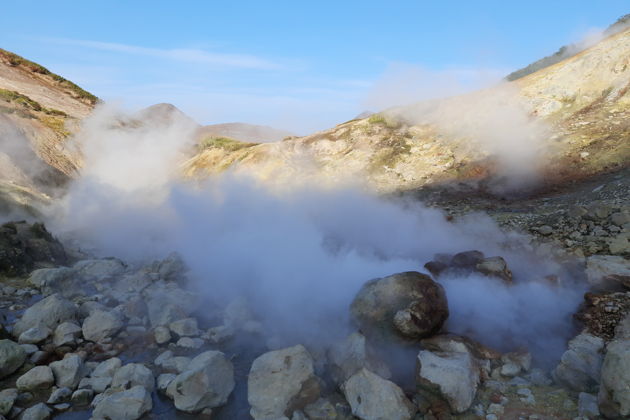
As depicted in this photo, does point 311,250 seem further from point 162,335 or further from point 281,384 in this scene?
point 281,384

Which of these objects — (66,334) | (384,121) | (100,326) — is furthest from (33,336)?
(384,121)

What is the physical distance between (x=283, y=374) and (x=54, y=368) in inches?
106

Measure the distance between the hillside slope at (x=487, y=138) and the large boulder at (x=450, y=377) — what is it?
9.48 m

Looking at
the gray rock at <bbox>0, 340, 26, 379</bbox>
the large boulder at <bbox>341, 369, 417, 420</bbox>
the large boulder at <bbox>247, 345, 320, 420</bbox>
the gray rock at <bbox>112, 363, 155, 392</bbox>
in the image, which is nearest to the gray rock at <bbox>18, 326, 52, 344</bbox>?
the gray rock at <bbox>0, 340, 26, 379</bbox>

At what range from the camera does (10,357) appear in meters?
4.86

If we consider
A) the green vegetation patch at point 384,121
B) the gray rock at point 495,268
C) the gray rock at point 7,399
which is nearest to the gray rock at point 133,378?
the gray rock at point 7,399

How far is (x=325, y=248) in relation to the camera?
8.28 meters

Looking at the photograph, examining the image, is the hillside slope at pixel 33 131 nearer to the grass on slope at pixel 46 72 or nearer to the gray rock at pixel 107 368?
the grass on slope at pixel 46 72

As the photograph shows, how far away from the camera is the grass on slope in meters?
28.5

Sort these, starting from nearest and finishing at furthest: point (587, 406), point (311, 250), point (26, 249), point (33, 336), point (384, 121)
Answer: point (587, 406), point (33, 336), point (311, 250), point (26, 249), point (384, 121)

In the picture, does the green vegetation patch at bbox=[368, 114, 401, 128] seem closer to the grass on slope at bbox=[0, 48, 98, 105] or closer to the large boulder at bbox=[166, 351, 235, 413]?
the large boulder at bbox=[166, 351, 235, 413]

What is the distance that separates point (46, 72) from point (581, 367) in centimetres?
3653

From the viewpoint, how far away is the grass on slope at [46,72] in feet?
93.4

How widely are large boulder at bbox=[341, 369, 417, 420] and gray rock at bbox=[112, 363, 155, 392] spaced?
2250mm
